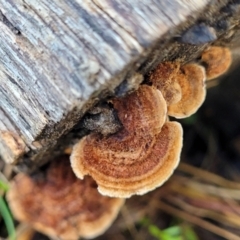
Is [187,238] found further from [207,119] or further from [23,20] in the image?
[23,20]

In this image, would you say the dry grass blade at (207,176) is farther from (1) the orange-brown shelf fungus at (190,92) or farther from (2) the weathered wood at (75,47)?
(2) the weathered wood at (75,47)

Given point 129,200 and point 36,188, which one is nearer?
point 36,188

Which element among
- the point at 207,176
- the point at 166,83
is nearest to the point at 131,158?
the point at 166,83

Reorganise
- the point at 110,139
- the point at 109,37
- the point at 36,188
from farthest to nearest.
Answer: the point at 36,188
the point at 110,139
the point at 109,37

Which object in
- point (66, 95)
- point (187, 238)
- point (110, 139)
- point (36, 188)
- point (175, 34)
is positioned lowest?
point (187, 238)

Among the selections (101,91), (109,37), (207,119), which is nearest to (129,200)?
(207,119)
